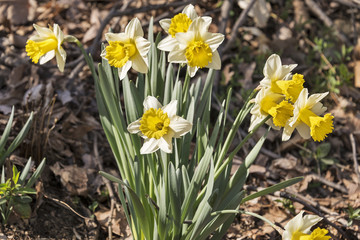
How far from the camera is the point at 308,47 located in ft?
11.7

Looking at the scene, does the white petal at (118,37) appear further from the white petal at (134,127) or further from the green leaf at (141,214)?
the green leaf at (141,214)

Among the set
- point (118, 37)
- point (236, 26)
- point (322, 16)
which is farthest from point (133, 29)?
point (322, 16)

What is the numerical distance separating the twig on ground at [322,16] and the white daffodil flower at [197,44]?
8.11 ft

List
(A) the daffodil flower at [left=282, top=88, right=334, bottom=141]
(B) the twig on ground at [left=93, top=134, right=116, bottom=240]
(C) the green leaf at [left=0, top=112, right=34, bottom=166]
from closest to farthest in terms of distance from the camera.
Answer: (A) the daffodil flower at [left=282, top=88, right=334, bottom=141] < (C) the green leaf at [left=0, top=112, right=34, bottom=166] < (B) the twig on ground at [left=93, top=134, right=116, bottom=240]

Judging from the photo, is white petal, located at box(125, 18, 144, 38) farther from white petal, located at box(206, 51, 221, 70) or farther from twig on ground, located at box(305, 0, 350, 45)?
twig on ground, located at box(305, 0, 350, 45)

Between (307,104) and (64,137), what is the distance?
1.59 m

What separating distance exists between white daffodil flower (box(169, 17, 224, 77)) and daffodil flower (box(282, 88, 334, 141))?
0.36m

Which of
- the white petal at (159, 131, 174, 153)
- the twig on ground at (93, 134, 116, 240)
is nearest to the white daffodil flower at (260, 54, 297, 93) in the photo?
the white petal at (159, 131, 174, 153)

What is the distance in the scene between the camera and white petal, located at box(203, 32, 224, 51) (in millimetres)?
1596

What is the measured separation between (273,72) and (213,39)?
0.25 m

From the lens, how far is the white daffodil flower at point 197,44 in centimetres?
158

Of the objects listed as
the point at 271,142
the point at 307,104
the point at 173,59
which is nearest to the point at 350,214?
the point at 271,142

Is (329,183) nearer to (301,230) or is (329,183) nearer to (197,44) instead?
(301,230)

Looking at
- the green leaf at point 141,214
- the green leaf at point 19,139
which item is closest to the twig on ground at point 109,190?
the green leaf at point 141,214
